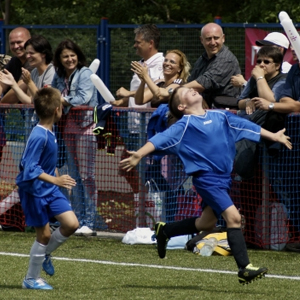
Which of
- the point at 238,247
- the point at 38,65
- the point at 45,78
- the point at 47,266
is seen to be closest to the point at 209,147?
the point at 238,247

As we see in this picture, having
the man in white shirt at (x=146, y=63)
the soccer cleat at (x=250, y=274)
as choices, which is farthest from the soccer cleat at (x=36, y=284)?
the man in white shirt at (x=146, y=63)

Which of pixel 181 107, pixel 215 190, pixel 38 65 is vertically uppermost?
pixel 38 65

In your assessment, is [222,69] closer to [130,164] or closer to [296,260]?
[296,260]

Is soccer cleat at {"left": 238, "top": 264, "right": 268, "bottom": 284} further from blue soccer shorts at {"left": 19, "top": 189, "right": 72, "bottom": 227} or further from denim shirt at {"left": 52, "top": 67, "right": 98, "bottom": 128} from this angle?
denim shirt at {"left": 52, "top": 67, "right": 98, "bottom": 128}

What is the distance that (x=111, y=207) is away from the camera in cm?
1024

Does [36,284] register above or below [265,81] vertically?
below

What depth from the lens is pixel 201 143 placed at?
23.5ft

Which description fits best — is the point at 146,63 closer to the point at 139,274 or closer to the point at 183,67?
the point at 183,67

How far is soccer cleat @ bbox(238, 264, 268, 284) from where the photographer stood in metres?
6.65

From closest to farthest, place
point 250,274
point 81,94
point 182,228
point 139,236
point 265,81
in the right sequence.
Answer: point 250,274
point 182,228
point 265,81
point 139,236
point 81,94

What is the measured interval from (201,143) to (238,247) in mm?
927

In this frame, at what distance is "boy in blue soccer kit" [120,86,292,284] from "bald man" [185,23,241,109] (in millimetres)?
2018

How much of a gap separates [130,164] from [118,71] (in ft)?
25.5

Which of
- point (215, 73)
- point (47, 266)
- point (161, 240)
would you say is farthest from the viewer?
point (215, 73)
